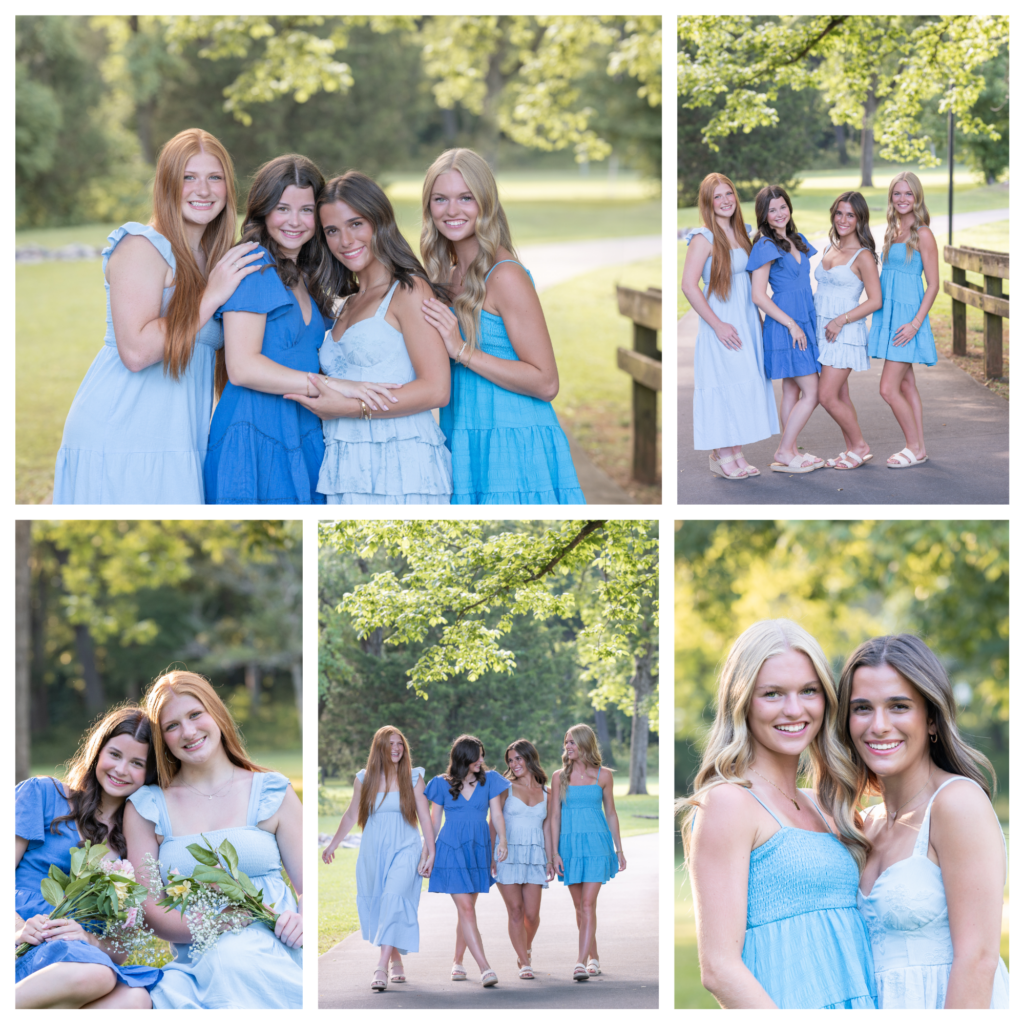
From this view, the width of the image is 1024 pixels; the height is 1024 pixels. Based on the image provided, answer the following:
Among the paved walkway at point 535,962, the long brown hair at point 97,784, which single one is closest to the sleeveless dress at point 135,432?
the long brown hair at point 97,784

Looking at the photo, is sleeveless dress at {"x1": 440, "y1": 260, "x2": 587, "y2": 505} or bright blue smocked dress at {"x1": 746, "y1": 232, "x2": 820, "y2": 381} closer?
sleeveless dress at {"x1": 440, "y1": 260, "x2": 587, "y2": 505}

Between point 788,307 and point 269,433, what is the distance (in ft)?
5.67

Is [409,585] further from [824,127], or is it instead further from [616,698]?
[824,127]

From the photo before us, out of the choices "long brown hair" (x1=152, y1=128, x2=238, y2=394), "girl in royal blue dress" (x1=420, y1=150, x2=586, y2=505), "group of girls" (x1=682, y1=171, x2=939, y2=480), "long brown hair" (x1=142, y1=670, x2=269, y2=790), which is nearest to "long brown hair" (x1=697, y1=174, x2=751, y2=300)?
"group of girls" (x1=682, y1=171, x2=939, y2=480)

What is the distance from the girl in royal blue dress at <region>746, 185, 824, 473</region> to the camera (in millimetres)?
3574

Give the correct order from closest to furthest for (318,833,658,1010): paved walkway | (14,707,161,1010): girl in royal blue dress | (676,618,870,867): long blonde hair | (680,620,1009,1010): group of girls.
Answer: (680,620,1009,1010): group of girls < (676,618,870,867): long blonde hair < (14,707,161,1010): girl in royal blue dress < (318,833,658,1010): paved walkway

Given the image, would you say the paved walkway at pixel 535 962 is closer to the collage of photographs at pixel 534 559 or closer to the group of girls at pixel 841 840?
the collage of photographs at pixel 534 559

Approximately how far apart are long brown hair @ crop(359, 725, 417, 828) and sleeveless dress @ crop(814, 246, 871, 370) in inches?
73.8

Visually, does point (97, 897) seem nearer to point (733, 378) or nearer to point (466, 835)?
point (466, 835)

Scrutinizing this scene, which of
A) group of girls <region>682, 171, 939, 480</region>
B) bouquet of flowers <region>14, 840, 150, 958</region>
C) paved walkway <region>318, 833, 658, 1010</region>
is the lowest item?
paved walkway <region>318, 833, 658, 1010</region>

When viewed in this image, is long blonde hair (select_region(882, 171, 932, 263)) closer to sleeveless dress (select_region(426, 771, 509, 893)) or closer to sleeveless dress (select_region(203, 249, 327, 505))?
sleeveless dress (select_region(203, 249, 327, 505))

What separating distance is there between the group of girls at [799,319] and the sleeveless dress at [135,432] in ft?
5.32

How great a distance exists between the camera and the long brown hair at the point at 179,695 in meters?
3.32
